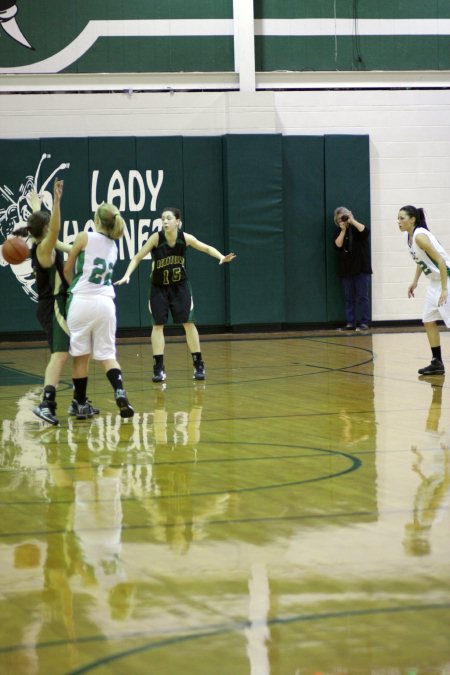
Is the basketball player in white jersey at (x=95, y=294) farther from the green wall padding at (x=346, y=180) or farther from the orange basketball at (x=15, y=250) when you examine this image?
the green wall padding at (x=346, y=180)

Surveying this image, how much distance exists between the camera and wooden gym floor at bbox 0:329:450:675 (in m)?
3.36

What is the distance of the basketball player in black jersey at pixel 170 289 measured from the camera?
Answer: 10906 mm

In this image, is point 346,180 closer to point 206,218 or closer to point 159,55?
point 206,218

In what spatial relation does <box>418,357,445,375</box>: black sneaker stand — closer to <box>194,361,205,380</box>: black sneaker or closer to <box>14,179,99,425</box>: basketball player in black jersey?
<box>194,361,205,380</box>: black sneaker

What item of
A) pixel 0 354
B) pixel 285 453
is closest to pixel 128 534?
pixel 285 453

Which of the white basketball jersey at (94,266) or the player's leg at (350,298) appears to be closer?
the white basketball jersey at (94,266)

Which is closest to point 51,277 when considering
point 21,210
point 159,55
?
point 21,210

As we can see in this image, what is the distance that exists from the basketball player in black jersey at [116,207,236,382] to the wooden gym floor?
151 centimetres

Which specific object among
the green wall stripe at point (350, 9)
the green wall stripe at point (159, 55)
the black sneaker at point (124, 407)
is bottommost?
the black sneaker at point (124, 407)

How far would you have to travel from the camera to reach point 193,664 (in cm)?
323

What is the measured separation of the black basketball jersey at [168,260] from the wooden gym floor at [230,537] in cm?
194

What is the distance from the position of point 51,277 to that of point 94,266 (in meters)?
0.45

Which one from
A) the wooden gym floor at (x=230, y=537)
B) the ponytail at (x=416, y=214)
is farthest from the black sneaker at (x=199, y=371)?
the ponytail at (x=416, y=214)

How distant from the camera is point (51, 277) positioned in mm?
8258
